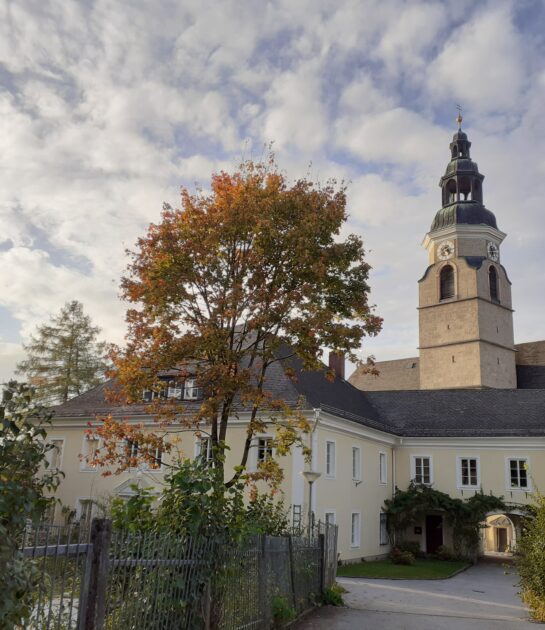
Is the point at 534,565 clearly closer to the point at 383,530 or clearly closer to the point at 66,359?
the point at 383,530

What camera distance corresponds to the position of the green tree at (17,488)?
3.95m

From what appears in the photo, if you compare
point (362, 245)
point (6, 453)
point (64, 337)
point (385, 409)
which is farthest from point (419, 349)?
point (6, 453)

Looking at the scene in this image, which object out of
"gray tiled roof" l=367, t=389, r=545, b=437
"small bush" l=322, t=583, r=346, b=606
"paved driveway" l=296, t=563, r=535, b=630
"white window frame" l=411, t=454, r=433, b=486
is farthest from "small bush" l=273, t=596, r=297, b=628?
"gray tiled roof" l=367, t=389, r=545, b=437

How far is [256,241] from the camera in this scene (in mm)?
14695

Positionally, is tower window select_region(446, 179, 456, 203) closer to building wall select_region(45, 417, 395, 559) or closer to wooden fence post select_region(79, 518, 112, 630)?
building wall select_region(45, 417, 395, 559)

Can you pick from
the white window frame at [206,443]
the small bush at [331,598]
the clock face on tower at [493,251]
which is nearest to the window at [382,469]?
the white window frame at [206,443]

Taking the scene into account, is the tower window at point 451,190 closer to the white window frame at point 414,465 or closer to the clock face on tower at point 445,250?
the clock face on tower at point 445,250

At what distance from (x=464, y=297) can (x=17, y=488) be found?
4912cm

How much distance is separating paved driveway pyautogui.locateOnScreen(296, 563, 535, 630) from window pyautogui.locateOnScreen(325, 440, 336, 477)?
5.20 meters

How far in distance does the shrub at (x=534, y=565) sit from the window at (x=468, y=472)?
58.2ft

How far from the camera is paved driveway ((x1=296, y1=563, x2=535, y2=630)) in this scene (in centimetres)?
1266

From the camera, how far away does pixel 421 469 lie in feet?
107

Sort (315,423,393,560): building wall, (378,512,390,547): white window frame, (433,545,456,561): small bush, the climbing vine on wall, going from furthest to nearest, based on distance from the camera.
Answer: (378,512,390,547): white window frame, (433,545,456,561): small bush, the climbing vine on wall, (315,423,393,560): building wall

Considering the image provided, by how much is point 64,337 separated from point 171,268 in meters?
36.8
